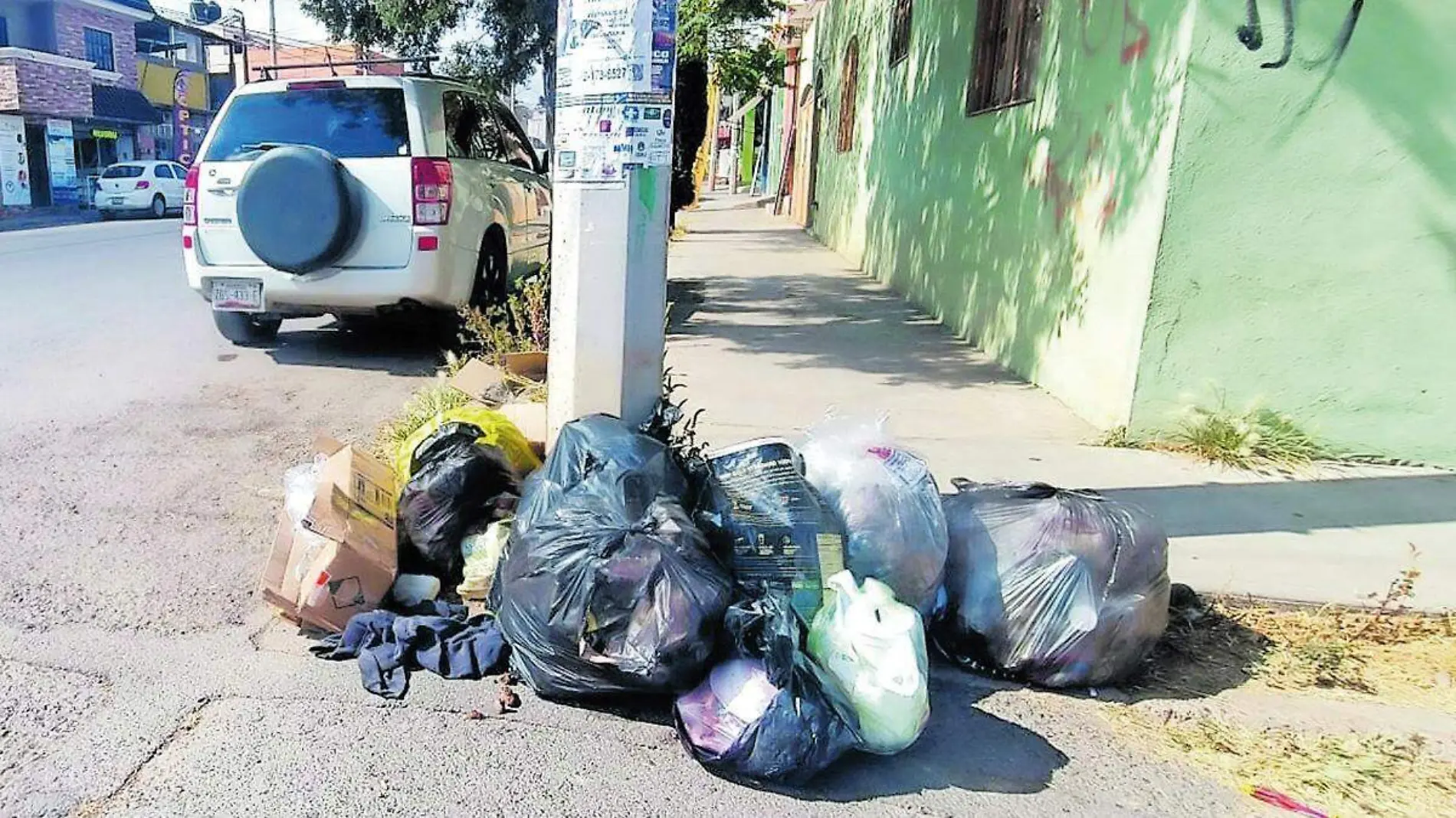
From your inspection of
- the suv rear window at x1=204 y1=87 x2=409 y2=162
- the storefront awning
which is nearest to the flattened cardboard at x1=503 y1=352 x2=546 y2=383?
the suv rear window at x1=204 y1=87 x2=409 y2=162

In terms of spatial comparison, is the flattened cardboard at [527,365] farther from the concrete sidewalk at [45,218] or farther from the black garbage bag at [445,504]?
the concrete sidewalk at [45,218]

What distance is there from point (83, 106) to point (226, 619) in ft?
116

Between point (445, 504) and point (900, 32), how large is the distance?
10193 millimetres

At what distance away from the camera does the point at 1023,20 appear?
736 centimetres

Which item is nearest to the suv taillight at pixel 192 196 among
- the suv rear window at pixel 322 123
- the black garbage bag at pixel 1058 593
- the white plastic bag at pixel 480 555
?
the suv rear window at pixel 322 123

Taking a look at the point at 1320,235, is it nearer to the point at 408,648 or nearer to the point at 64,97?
the point at 408,648

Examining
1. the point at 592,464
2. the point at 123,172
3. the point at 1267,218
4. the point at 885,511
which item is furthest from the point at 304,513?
the point at 123,172

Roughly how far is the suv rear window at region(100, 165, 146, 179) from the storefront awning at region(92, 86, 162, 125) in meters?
7.17

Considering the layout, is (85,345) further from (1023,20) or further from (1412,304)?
(1412,304)

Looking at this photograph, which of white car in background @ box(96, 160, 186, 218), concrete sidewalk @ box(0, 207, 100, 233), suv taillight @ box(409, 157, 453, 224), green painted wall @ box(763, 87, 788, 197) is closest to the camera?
suv taillight @ box(409, 157, 453, 224)

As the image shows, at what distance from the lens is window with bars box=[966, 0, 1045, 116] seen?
706 centimetres

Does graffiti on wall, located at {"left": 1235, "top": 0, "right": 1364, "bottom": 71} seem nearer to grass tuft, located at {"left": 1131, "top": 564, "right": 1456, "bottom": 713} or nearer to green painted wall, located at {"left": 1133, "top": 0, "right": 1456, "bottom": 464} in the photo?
green painted wall, located at {"left": 1133, "top": 0, "right": 1456, "bottom": 464}

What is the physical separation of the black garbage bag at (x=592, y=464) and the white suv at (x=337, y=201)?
3.48 metres

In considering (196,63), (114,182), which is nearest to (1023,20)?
(114,182)
